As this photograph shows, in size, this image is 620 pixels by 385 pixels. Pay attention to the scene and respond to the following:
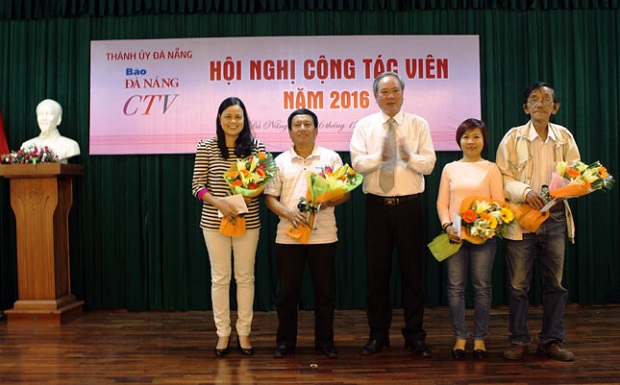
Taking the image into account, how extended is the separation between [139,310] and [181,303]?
0.39m

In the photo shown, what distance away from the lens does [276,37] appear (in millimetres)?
4660

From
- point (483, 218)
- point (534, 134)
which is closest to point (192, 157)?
point (483, 218)

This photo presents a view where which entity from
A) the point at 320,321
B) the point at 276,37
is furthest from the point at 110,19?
the point at 320,321

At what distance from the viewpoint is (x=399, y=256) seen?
10.4 feet

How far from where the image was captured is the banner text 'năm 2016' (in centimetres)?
461

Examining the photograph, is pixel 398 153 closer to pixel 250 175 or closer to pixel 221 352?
pixel 250 175

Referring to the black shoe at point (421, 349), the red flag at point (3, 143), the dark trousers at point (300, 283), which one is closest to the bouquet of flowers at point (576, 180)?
the black shoe at point (421, 349)

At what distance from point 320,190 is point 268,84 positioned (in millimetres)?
2000

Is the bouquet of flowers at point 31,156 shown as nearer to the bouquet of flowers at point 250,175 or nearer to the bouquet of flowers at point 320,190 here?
the bouquet of flowers at point 250,175

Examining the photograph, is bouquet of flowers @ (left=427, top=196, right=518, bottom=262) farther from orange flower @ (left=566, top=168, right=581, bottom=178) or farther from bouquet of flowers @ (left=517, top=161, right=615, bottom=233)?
orange flower @ (left=566, top=168, right=581, bottom=178)

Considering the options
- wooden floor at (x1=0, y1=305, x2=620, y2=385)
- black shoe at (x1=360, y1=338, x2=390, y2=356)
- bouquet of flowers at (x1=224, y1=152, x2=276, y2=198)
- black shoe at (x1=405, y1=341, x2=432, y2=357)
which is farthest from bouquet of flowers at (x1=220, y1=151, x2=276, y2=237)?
Answer: black shoe at (x1=405, y1=341, x2=432, y2=357)

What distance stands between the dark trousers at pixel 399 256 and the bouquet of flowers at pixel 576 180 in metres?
0.76

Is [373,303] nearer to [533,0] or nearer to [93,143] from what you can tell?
[93,143]

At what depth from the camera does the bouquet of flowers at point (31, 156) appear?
4.20 meters
